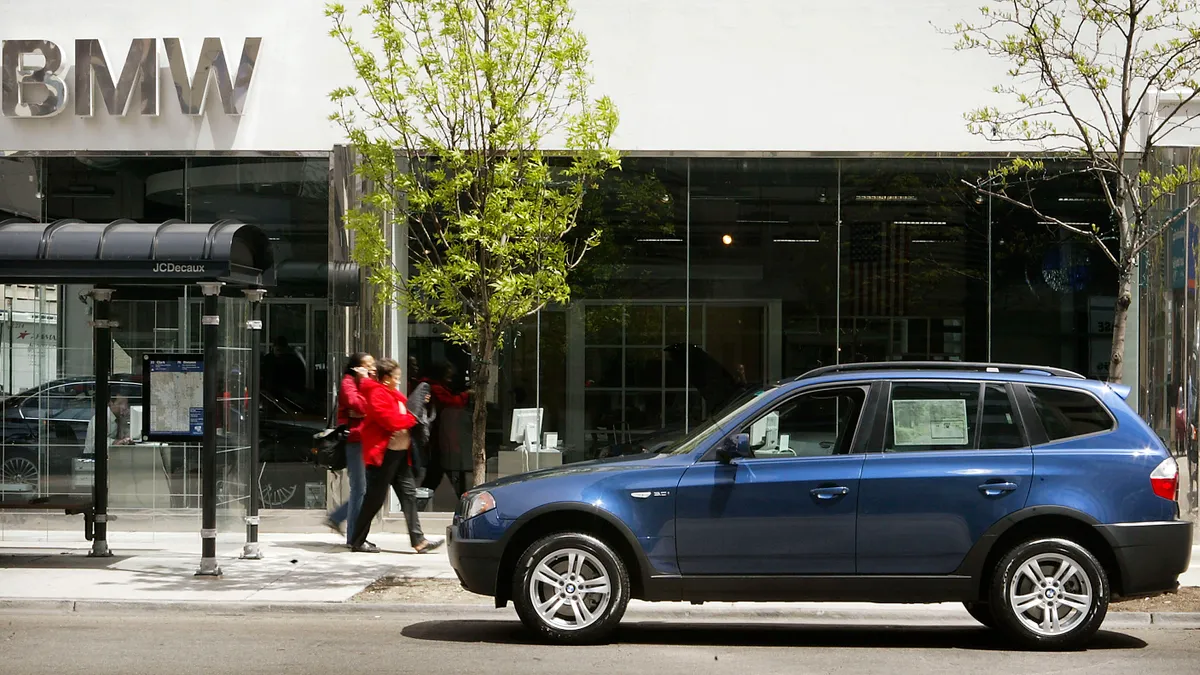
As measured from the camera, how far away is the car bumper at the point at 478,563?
820 cm

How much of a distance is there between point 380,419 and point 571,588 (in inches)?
178

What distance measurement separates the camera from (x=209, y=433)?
10.8m

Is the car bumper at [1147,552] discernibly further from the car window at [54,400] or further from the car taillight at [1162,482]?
the car window at [54,400]

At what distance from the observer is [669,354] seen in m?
13.9

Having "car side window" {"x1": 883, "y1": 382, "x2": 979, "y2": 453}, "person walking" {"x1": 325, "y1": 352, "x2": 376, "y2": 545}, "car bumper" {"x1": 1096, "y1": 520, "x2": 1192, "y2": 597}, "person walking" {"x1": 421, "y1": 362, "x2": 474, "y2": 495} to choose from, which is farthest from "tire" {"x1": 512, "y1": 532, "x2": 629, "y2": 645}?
"person walking" {"x1": 421, "y1": 362, "x2": 474, "y2": 495}

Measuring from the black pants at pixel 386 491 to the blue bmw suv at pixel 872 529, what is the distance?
4143 mm

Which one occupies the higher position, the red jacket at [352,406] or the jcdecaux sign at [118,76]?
the jcdecaux sign at [118,76]

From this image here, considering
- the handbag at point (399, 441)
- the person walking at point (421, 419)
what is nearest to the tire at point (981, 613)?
the handbag at point (399, 441)

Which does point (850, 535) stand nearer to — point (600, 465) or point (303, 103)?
point (600, 465)

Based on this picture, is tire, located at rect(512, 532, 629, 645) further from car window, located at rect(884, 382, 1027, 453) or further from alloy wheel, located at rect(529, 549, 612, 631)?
car window, located at rect(884, 382, 1027, 453)

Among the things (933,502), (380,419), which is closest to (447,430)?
(380,419)

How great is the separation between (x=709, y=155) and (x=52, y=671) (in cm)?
853

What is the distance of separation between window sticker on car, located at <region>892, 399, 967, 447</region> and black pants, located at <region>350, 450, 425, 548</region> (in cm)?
549

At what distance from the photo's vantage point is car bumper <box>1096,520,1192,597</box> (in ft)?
26.3
